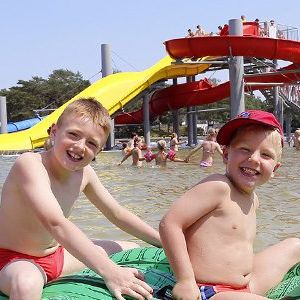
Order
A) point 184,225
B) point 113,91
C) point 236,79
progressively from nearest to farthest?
point 184,225 < point 236,79 < point 113,91

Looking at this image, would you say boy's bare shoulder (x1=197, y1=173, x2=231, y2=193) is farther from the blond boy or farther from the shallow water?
the shallow water

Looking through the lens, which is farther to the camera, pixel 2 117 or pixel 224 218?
pixel 2 117

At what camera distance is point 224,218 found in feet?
7.36

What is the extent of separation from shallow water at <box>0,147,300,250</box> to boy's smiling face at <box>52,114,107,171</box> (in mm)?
2130

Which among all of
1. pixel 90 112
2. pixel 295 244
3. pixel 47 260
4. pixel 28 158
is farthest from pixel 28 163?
pixel 295 244

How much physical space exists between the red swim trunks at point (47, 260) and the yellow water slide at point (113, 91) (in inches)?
573

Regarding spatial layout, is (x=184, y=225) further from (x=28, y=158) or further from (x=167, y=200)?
(x=167, y=200)

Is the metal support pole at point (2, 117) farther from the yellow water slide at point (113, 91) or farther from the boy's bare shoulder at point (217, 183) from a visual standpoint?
the boy's bare shoulder at point (217, 183)

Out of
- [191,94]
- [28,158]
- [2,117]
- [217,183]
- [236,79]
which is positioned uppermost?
[28,158]

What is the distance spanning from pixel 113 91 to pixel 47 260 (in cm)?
1641

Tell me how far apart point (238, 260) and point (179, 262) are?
26cm

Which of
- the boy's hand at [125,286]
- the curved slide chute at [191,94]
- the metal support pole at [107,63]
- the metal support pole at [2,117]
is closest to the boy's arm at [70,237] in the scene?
the boy's hand at [125,286]

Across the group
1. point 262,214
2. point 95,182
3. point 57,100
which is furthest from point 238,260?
point 57,100

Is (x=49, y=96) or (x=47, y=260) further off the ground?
(x=47, y=260)
